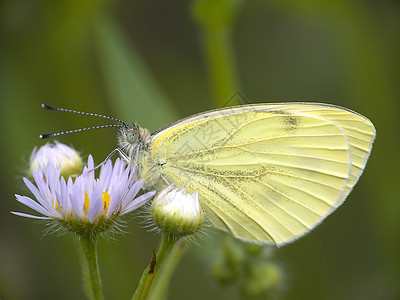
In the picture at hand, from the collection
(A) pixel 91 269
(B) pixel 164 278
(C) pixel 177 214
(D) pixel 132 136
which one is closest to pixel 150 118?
(D) pixel 132 136

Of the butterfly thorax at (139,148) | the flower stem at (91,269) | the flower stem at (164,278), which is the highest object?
the butterfly thorax at (139,148)

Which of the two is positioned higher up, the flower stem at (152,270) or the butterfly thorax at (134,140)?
the butterfly thorax at (134,140)

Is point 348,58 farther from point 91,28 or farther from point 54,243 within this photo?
point 54,243

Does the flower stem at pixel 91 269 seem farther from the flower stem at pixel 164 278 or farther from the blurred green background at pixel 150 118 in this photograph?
the blurred green background at pixel 150 118

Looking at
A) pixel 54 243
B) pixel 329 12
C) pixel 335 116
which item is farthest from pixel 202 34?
pixel 54 243

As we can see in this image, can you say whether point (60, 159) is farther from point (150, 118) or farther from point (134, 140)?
point (150, 118)

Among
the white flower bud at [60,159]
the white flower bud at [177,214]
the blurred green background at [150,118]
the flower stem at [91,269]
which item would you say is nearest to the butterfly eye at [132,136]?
the white flower bud at [60,159]
